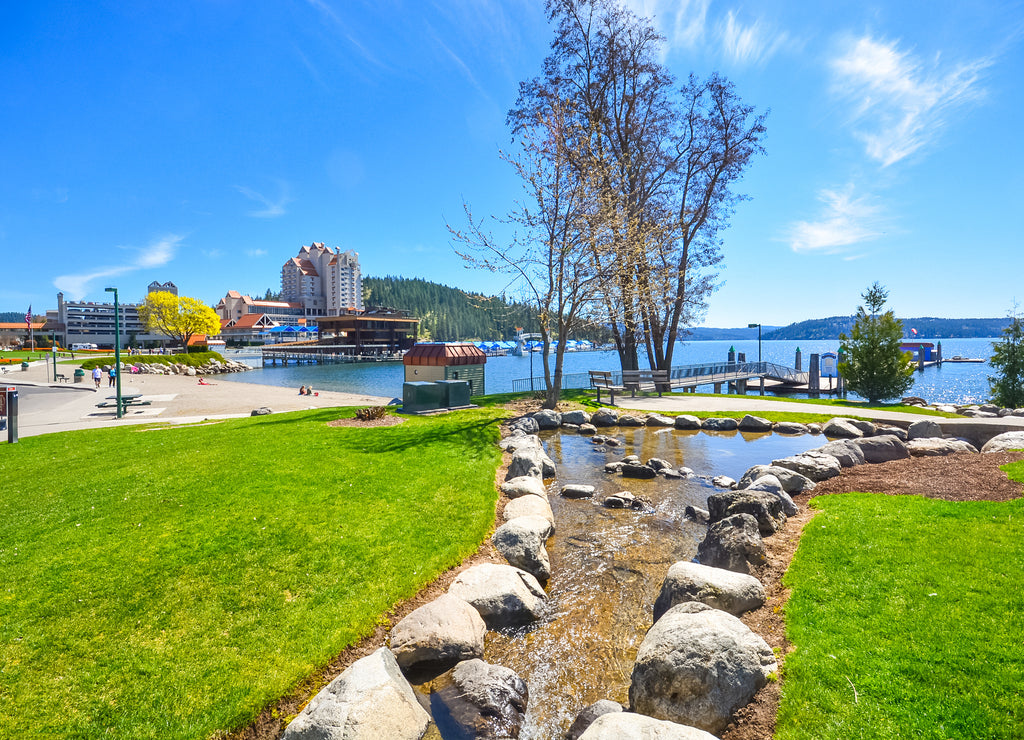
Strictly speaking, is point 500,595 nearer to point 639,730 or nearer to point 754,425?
point 639,730

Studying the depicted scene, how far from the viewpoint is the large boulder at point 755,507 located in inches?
299

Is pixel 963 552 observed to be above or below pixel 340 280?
below

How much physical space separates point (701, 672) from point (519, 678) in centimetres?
175

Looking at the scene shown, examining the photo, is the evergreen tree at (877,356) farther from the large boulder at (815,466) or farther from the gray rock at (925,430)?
the large boulder at (815,466)

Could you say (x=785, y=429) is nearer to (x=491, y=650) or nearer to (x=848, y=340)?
(x=848, y=340)

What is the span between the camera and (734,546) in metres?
6.59

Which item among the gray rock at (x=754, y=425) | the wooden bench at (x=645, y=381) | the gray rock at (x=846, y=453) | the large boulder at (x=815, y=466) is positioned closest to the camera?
the large boulder at (x=815, y=466)

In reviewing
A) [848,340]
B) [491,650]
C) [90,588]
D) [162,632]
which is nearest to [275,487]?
[90,588]

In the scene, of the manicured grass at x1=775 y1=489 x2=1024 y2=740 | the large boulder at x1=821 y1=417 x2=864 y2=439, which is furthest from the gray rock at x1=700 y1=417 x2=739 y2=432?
the manicured grass at x1=775 y1=489 x2=1024 y2=740

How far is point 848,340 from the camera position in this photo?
24.4 metres

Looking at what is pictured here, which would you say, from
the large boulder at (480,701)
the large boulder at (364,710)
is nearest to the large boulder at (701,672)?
the large boulder at (480,701)

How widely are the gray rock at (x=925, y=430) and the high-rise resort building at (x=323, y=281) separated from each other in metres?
163

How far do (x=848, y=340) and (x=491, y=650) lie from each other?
1050 inches

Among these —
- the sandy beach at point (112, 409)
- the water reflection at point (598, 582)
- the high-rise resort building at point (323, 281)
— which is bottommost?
the water reflection at point (598, 582)
